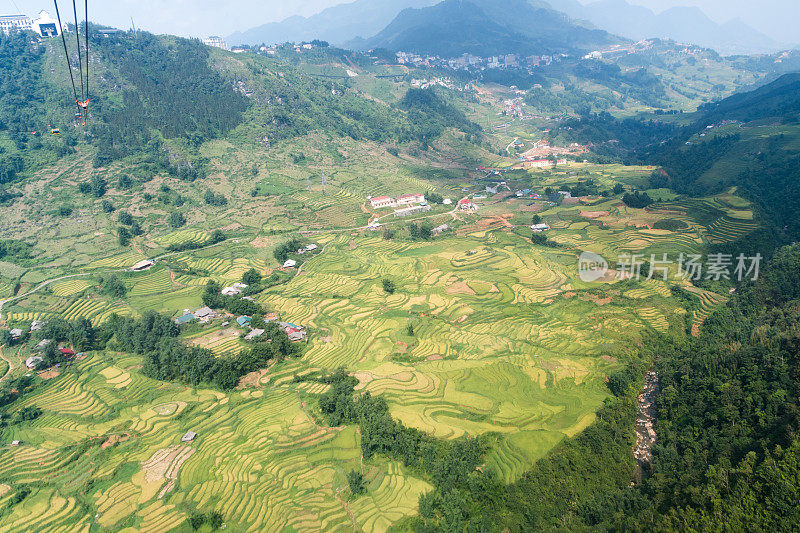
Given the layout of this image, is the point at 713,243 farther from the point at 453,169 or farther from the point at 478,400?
the point at 453,169

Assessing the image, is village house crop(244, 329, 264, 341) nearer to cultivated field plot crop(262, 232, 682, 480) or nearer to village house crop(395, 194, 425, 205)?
cultivated field plot crop(262, 232, 682, 480)

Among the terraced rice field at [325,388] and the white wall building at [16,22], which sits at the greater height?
the white wall building at [16,22]

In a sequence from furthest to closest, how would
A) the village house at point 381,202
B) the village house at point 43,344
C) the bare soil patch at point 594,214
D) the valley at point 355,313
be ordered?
1. the village house at point 381,202
2. the bare soil patch at point 594,214
3. the village house at point 43,344
4. the valley at point 355,313

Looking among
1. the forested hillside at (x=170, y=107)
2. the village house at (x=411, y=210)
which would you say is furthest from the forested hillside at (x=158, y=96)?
the village house at (x=411, y=210)

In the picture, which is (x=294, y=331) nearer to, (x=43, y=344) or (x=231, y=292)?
(x=231, y=292)

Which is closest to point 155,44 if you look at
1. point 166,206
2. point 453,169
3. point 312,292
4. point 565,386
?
point 166,206

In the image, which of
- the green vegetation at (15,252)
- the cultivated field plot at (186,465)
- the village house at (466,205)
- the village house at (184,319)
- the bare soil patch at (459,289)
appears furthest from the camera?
the village house at (466,205)

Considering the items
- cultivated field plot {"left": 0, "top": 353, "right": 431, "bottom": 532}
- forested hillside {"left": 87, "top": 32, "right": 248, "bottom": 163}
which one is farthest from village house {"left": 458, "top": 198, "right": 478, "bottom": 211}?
forested hillside {"left": 87, "top": 32, "right": 248, "bottom": 163}

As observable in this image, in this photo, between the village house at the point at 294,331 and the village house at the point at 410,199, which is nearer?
the village house at the point at 294,331

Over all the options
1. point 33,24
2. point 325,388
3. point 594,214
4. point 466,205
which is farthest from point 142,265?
point 33,24

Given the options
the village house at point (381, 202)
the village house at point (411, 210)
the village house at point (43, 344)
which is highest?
the village house at point (381, 202)

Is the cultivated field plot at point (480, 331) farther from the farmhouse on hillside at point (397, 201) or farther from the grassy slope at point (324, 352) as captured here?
the farmhouse on hillside at point (397, 201)
